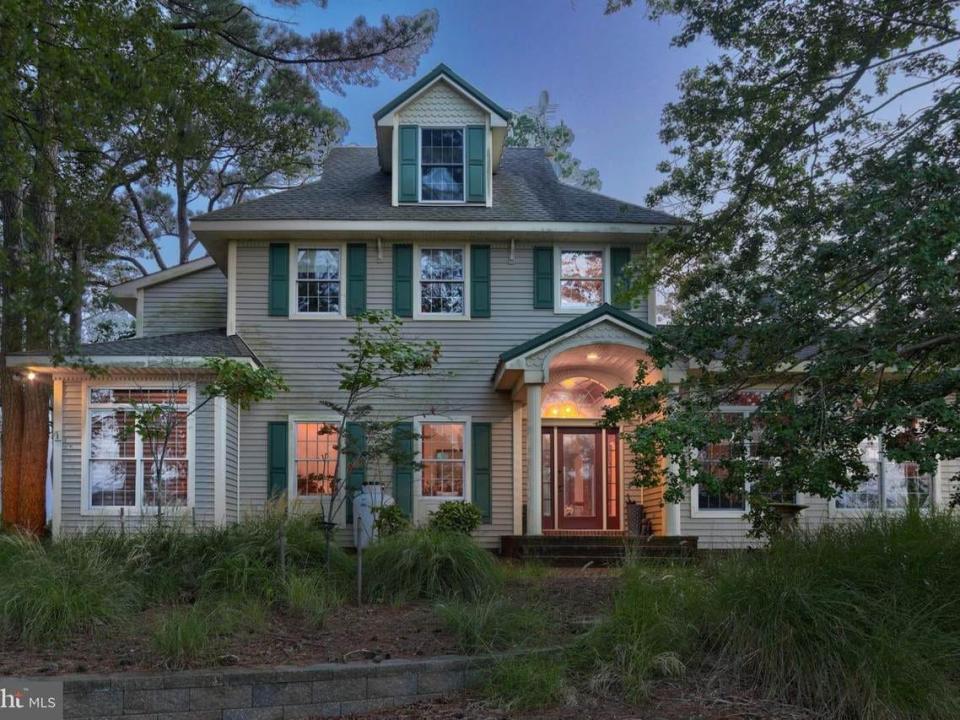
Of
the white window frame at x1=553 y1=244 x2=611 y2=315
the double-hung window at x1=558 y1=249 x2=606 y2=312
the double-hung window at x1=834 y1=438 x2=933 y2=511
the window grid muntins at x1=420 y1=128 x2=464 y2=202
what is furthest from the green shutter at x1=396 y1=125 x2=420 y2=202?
the double-hung window at x1=834 y1=438 x2=933 y2=511

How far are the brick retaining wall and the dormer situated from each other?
9.82m

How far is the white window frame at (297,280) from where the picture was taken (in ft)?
45.4

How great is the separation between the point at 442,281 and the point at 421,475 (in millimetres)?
3060

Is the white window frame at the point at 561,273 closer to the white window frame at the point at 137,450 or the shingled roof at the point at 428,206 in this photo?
the shingled roof at the point at 428,206

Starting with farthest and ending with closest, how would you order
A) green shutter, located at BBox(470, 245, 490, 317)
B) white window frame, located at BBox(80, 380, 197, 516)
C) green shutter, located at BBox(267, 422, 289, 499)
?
green shutter, located at BBox(470, 245, 490, 317) → green shutter, located at BBox(267, 422, 289, 499) → white window frame, located at BBox(80, 380, 197, 516)

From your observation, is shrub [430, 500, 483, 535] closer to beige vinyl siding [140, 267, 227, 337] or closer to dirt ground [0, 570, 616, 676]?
beige vinyl siding [140, 267, 227, 337]

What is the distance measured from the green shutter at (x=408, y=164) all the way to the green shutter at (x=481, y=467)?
3858 mm

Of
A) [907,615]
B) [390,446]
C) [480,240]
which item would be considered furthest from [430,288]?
[907,615]

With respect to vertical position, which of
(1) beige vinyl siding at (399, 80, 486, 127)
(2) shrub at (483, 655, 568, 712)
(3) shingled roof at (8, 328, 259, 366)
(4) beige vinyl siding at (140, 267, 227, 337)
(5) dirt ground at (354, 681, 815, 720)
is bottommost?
(5) dirt ground at (354, 681, 815, 720)

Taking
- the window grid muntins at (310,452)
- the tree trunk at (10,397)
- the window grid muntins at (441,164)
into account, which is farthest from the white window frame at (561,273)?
the tree trunk at (10,397)

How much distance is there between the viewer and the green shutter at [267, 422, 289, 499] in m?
13.4

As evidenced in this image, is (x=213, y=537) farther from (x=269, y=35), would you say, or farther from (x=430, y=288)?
(x=269, y=35)

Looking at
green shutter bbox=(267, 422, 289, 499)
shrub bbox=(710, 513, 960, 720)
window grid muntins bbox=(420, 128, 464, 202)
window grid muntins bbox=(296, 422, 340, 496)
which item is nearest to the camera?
shrub bbox=(710, 513, 960, 720)

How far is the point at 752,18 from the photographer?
9.53 metres
